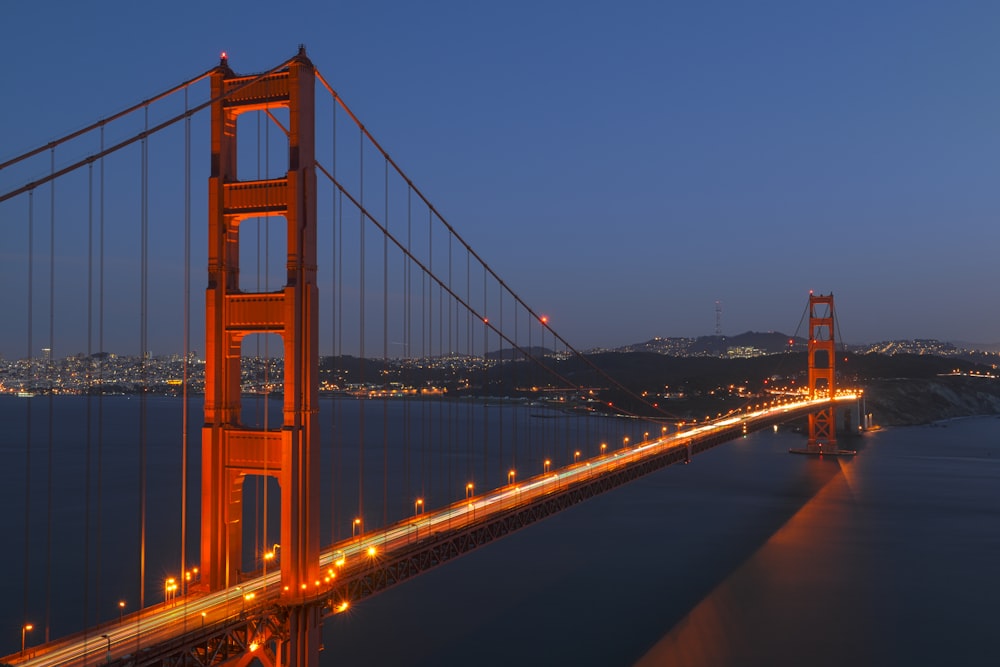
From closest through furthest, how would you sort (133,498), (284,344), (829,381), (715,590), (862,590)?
(284,344)
(715,590)
(862,590)
(133,498)
(829,381)

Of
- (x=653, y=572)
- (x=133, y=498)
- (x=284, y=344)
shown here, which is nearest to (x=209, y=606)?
(x=284, y=344)

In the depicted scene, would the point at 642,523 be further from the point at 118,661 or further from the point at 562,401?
the point at 562,401

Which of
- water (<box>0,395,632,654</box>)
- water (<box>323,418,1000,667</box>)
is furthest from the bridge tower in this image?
water (<box>323,418,1000,667</box>)

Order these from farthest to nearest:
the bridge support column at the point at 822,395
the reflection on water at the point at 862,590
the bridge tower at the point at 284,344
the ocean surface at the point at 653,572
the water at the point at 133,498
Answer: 1. the bridge support column at the point at 822,395
2. the water at the point at 133,498
3. the ocean surface at the point at 653,572
4. the reflection on water at the point at 862,590
5. the bridge tower at the point at 284,344

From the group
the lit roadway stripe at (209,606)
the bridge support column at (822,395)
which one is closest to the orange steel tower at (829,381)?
the bridge support column at (822,395)

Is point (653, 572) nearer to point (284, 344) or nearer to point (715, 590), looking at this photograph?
point (715, 590)

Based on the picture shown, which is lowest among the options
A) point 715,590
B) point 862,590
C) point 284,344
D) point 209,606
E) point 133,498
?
point 862,590

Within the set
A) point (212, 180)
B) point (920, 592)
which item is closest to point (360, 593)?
point (212, 180)

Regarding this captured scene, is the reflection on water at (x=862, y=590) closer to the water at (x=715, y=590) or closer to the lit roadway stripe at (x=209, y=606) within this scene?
the water at (x=715, y=590)
